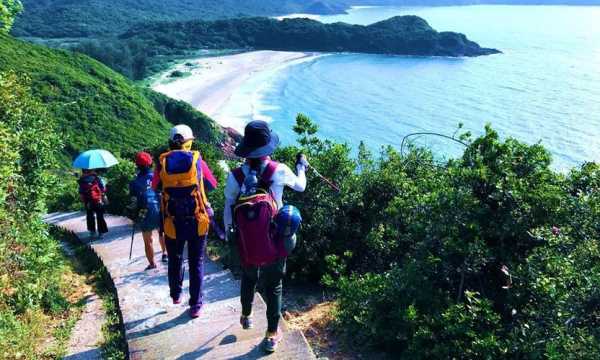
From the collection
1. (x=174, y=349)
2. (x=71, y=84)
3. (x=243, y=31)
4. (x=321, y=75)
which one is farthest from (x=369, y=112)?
(x=243, y=31)

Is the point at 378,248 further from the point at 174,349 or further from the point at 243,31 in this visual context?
the point at 243,31

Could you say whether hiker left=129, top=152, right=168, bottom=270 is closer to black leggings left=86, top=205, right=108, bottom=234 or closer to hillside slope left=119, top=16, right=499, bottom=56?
black leggings left=86, top=205, right=108, bottom=234

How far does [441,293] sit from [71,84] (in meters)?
41.0

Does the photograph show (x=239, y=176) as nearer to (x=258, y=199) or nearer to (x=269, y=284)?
(x=258, y=199)

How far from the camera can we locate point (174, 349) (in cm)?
454

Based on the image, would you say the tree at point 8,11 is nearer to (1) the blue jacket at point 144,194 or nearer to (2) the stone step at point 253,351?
(1) the blue jacket at point 144,194

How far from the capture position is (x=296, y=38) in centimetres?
9719

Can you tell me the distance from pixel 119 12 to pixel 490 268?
13946cm

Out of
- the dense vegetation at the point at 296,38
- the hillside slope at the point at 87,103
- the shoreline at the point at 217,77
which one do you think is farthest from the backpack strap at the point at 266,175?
the dense vegetation at the point at 296,38

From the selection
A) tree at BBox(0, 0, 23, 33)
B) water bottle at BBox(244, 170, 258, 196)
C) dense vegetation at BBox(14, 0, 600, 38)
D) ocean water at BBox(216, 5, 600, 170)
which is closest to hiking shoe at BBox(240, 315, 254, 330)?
water bottle at BBox(244, 170, 258, 196)

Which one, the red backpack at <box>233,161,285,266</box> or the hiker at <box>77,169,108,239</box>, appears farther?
the hiker at <box>77,169,108,239</box>

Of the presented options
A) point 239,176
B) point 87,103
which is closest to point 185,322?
point 239,176

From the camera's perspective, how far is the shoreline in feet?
188

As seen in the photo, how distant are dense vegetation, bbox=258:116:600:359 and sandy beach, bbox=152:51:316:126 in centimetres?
4442
